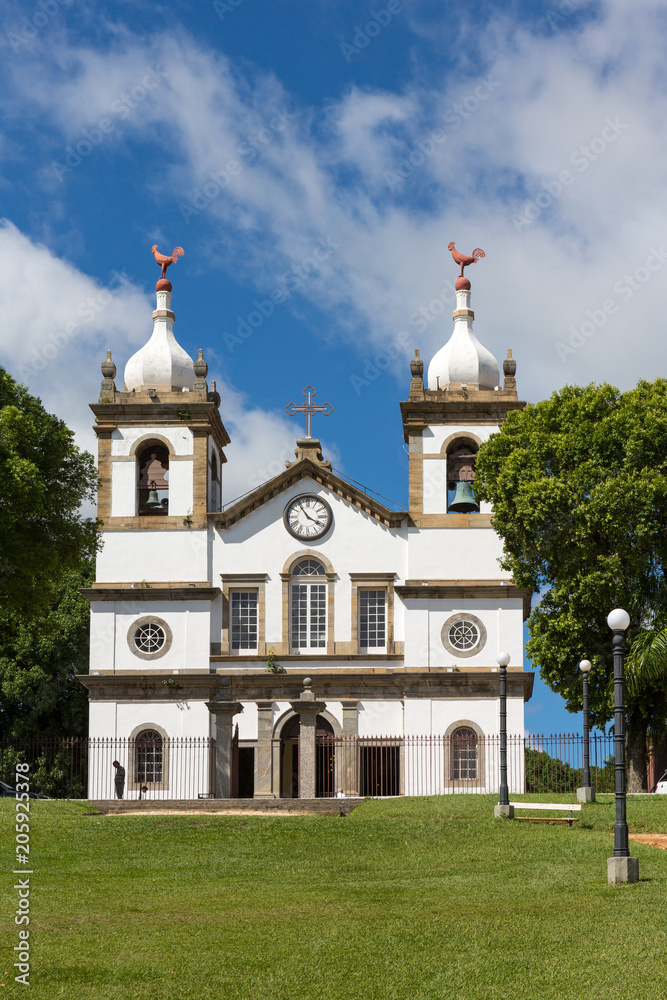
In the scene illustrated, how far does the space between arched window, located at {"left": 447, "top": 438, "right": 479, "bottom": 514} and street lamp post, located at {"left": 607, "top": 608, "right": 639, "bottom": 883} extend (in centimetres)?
2022

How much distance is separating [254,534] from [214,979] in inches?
1028

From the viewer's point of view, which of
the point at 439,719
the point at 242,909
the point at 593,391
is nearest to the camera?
the point at 242,909

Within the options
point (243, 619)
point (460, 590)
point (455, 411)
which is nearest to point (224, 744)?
point (243, 619)

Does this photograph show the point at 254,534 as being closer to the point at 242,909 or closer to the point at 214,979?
the point at 242,909

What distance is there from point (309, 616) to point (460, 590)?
14.4 ft

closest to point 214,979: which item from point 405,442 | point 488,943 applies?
point 488,943

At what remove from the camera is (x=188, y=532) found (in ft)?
123

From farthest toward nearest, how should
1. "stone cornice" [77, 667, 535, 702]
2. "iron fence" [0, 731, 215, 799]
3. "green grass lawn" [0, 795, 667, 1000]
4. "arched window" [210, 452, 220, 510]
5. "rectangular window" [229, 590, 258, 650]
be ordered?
"arched window" [210, 452, 220, 510], "rectangular window" [229, 590, 258, 650], "stone cornice" [77, 667, 535, 702], "iron fence" [0, 731, 215, 799], "green grass lawn" [0, 795, 667, 1000]

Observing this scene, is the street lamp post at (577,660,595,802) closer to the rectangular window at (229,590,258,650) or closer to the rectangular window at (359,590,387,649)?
the rectangular window at (359,590,387,649)

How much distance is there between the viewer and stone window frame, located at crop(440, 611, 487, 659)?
3600cm

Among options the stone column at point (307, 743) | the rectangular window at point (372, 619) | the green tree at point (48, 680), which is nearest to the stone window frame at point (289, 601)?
the rectangular window at point (372, 619)

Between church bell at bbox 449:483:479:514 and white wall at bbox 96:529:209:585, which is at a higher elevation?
church bell at bbox 449:483:479:514

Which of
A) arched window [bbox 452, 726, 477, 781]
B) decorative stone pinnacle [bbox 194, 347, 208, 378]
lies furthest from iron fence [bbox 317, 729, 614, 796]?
decorative stone pinnacle [bbox 194, 347, 208, 378]

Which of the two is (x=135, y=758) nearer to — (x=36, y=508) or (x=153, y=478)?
(x=153, y=478)
